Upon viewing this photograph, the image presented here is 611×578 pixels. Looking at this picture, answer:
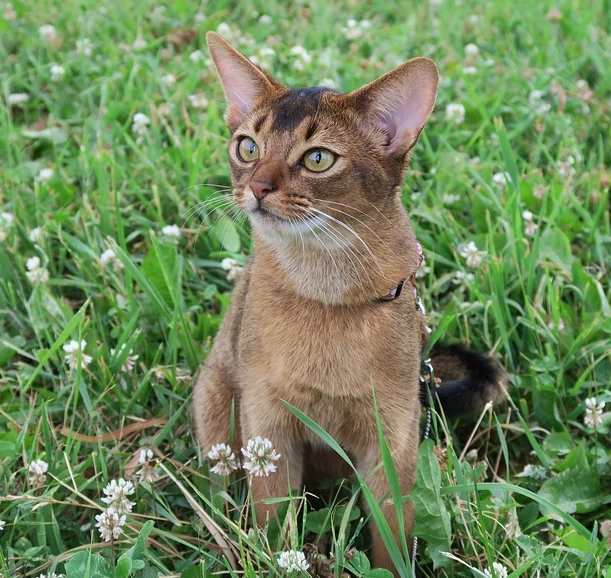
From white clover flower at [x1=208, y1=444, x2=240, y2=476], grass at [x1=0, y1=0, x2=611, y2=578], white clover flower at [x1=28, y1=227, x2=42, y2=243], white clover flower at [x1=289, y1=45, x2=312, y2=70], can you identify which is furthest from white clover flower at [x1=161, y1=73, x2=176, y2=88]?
white clover flower at [x1=208, y1=444, x2=240, y2=476]

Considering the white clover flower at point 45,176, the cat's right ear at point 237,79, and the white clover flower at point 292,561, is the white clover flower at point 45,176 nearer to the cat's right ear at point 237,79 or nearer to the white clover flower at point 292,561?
the cat's right ear at point 237,79

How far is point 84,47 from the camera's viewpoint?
5.48 metres

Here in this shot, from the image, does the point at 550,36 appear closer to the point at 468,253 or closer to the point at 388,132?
the point at 468,253

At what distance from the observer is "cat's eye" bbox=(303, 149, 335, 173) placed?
265 cm

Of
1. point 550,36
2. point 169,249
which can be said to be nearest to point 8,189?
point 169,249

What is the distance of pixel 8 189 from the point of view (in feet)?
14.1

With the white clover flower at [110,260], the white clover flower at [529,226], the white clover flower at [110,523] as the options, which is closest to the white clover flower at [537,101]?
the white clover flower at [529,226]

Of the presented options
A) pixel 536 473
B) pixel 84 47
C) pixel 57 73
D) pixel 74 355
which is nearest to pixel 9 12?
pixel 84 47

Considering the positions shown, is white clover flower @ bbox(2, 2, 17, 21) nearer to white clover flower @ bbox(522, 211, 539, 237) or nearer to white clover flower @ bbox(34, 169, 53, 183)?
white clover flower @ bbox(34, 169, 53, 183)

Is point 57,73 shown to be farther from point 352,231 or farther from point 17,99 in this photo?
point 352,231

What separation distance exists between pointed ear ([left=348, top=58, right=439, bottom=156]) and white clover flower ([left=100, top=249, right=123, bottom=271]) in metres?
1.51

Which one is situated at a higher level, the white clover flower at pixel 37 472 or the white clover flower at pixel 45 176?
the white clover flower at pixel 45 176

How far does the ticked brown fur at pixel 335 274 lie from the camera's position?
264cm

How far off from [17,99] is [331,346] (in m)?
3.20
